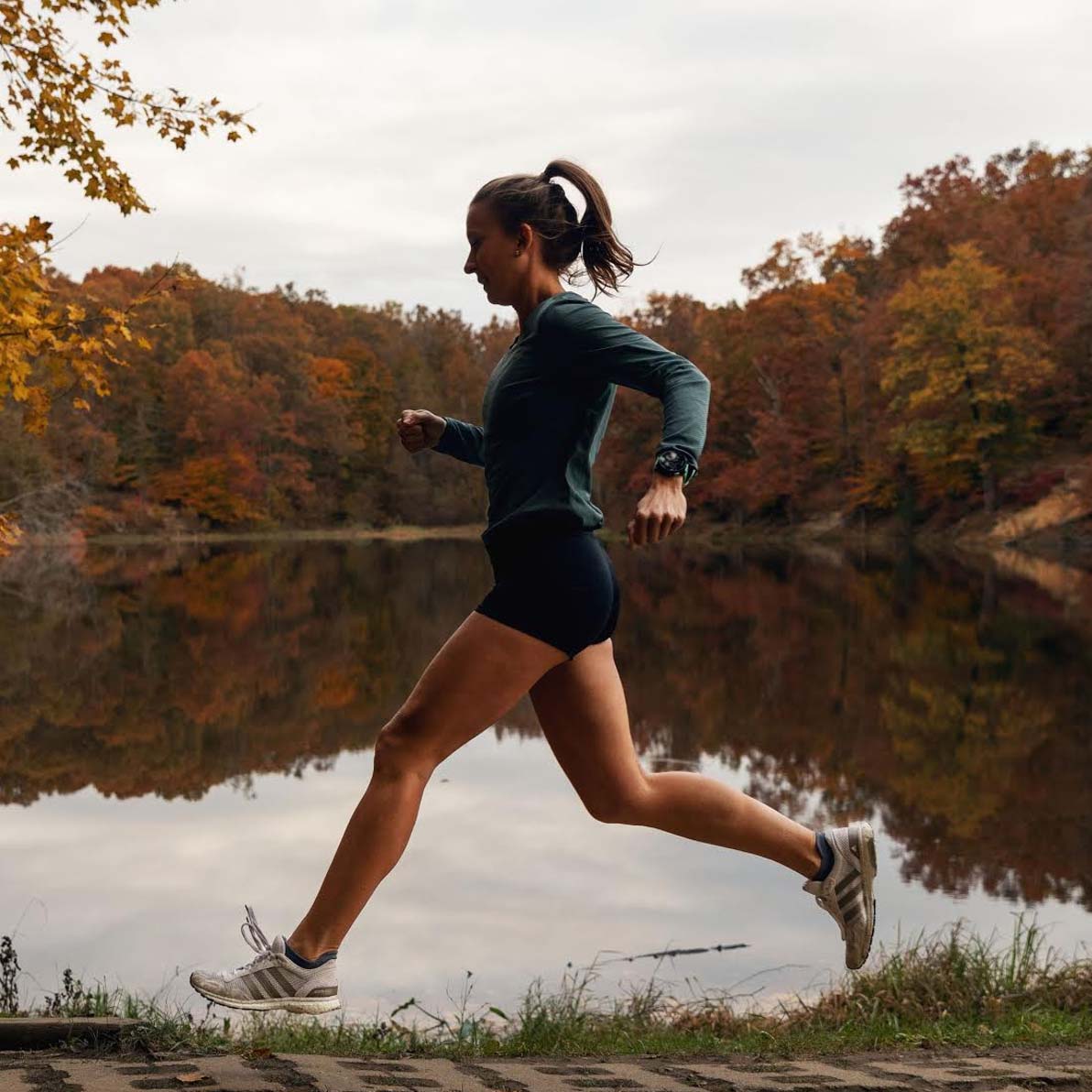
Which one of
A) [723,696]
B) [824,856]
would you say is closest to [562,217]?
[824,856]

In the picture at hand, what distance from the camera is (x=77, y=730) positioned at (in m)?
14.8

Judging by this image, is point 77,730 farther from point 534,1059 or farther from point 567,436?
point 567,436

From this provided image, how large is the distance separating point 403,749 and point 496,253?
4.04 ft

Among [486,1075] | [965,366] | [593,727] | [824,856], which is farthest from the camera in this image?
[965,366]

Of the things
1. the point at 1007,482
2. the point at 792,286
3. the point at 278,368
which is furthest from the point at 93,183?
the point at 278,368

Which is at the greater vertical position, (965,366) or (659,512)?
(965,366)

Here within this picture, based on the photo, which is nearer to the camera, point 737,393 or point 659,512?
point 659,512

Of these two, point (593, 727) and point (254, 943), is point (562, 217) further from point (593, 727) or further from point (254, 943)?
point (254, 943)

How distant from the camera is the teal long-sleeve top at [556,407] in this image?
10.9ft

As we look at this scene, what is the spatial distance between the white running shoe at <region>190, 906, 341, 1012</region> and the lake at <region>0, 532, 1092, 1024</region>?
2.77m

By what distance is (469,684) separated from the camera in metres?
3.32

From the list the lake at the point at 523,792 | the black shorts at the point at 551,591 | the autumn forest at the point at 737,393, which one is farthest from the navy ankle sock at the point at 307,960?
the autumn forest at the point at 737,393

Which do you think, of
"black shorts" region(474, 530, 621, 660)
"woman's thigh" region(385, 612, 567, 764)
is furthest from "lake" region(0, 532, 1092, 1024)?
"black shorts" region(474, 530, 621, 660)

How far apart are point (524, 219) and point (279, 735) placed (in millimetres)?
11964
